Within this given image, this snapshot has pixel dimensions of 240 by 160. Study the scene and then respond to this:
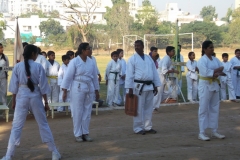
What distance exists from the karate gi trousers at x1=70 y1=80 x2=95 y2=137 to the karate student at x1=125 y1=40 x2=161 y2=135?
971 mm

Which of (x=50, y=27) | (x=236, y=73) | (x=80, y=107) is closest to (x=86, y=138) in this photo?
(x=80, y=107)

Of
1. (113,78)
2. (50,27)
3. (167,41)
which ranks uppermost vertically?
(50,27)

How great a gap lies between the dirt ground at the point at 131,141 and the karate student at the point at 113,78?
7.94 feet

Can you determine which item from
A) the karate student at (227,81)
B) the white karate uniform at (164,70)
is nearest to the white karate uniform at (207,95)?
the white karate uniform at (164,70)

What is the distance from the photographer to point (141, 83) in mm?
9664

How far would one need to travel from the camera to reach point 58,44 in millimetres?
65125

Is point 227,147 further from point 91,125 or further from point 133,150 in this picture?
point 91,125

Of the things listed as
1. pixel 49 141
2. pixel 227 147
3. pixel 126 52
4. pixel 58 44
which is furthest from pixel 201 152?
pixel 58 44

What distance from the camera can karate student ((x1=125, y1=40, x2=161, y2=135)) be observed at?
962 centimetres

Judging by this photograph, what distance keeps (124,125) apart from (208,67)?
2848 mm

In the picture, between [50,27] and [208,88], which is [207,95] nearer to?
[208,88]

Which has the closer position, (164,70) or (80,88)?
(80,88)

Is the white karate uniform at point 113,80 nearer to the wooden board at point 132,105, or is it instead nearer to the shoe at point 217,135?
the wooden board at point 132,105

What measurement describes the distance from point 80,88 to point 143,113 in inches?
66.1
